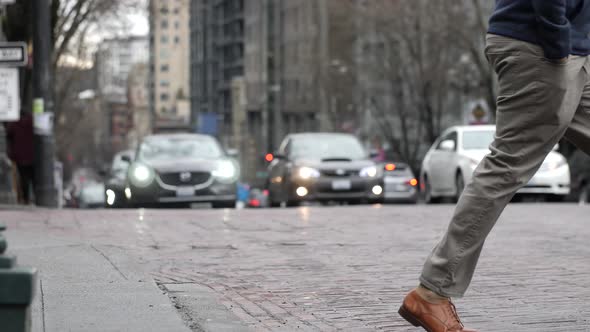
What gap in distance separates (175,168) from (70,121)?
44.8 m

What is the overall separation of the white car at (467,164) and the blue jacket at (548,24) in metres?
16.6

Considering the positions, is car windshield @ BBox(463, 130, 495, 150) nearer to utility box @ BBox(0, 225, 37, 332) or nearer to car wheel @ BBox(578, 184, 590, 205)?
car wheel @ BBox(578, 184, 590, 205)

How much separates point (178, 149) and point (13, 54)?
516cm

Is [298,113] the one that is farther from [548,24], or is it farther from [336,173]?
[548,24]

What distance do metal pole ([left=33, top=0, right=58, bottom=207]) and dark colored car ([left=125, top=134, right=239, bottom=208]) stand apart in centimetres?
128

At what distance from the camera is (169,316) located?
5.55 m

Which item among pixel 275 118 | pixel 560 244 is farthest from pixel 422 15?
pixel 275 118

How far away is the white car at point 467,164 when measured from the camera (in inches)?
867

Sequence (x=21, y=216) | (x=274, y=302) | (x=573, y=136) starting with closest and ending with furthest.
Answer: (x=573, y=136), (x=274, y=302), (x=21, y=216)

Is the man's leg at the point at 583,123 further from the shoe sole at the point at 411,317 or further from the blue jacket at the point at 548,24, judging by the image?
the shoe sole at the point at 411,317

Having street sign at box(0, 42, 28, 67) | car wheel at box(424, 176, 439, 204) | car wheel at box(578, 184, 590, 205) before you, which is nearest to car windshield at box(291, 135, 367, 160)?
car wheel at box(424, 176, 439, 204)

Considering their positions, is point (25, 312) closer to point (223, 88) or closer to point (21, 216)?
point (21, 216)

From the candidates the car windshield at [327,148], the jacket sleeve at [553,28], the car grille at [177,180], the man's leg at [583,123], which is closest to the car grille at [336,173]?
the car windshield at [327,148]

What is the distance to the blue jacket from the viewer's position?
4773mm
